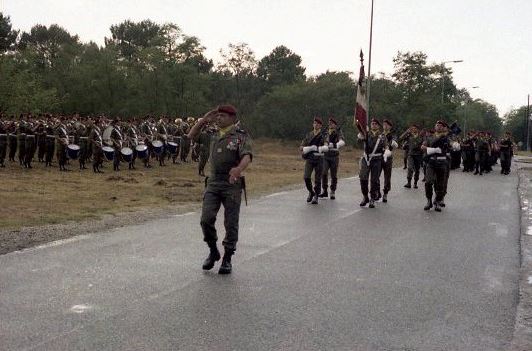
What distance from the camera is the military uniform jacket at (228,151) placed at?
7.21 meters

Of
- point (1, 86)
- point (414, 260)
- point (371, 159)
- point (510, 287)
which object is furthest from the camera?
point (1, 86)

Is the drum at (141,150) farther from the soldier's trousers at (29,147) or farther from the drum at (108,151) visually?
the soldier's trousers at (29,147)

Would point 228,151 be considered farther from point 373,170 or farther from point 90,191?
point 90,191

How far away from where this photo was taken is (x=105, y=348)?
4.59m

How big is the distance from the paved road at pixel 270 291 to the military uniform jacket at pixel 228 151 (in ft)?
3.92

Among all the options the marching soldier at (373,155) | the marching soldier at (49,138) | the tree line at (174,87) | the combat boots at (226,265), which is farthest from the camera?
the tree line at (174,87)

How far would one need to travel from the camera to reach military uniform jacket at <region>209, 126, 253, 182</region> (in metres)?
7.21

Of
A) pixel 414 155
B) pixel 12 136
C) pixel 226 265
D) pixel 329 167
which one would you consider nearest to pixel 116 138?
pixel 12 136

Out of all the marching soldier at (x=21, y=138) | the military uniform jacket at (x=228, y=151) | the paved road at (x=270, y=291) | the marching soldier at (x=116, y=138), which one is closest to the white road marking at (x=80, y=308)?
the paved road at (x=270, y=291)

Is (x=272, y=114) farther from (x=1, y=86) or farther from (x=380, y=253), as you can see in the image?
(x=380, y=253)

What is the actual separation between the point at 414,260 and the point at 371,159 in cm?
656

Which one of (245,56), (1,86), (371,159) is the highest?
(245,56)

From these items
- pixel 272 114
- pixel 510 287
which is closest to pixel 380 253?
pixel 510 287

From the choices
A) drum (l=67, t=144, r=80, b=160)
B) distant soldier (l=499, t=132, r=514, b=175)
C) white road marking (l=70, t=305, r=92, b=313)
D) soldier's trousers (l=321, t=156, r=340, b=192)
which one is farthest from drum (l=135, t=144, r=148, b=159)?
white road marking (l=70, t=305, r=92, b=313)
